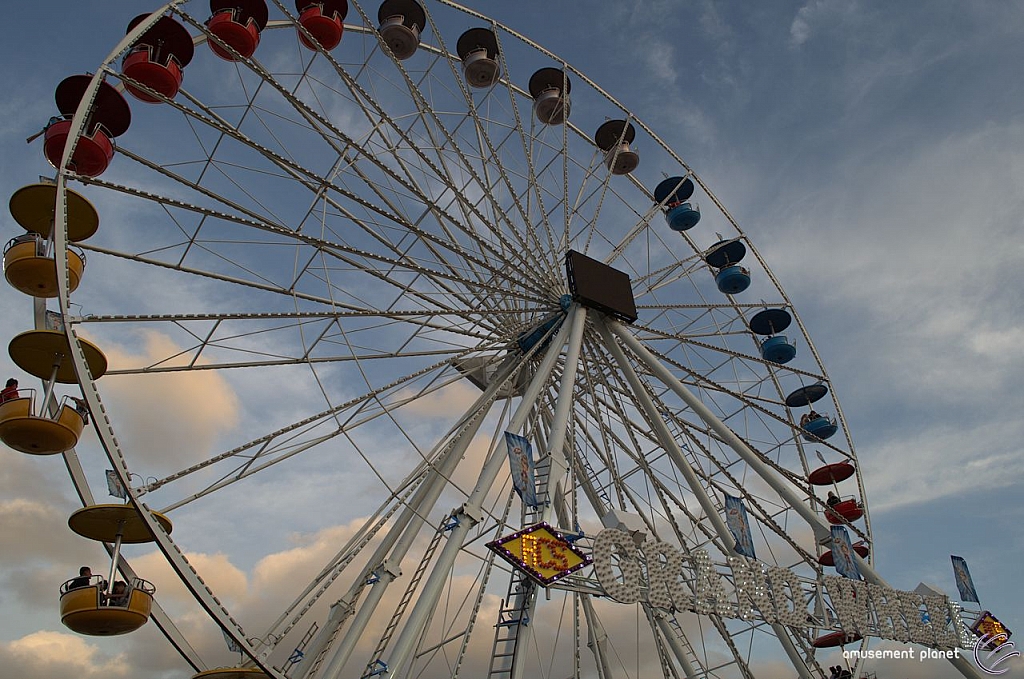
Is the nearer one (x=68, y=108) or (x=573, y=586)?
(x=573, y=586)

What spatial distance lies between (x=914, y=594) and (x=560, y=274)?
1006 centimetres

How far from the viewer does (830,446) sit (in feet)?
69.0

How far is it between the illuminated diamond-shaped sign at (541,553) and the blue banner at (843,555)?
6862 millimetres

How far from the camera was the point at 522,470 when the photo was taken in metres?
12.1

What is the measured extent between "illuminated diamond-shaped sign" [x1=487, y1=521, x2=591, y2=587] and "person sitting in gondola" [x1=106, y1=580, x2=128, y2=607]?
4785 millimetres

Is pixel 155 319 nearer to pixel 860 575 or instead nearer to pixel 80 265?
pixel 80 265

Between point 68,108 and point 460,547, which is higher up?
point 68,108

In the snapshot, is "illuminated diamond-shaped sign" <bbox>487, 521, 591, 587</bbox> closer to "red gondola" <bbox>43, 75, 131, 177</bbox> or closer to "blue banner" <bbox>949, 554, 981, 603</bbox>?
"red gondola" <bbox>43, 75, 131, 177</bbox>

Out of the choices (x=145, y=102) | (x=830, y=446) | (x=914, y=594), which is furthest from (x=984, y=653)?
(x=145, y=102)

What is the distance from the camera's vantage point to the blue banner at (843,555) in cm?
1575

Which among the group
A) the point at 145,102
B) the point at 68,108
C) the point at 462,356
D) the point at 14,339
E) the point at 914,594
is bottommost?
the point at 914,594

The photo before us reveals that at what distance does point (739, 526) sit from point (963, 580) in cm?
836

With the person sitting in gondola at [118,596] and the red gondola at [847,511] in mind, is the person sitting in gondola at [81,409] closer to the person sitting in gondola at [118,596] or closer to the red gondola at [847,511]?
the person sitting in gondola at [118,596]
